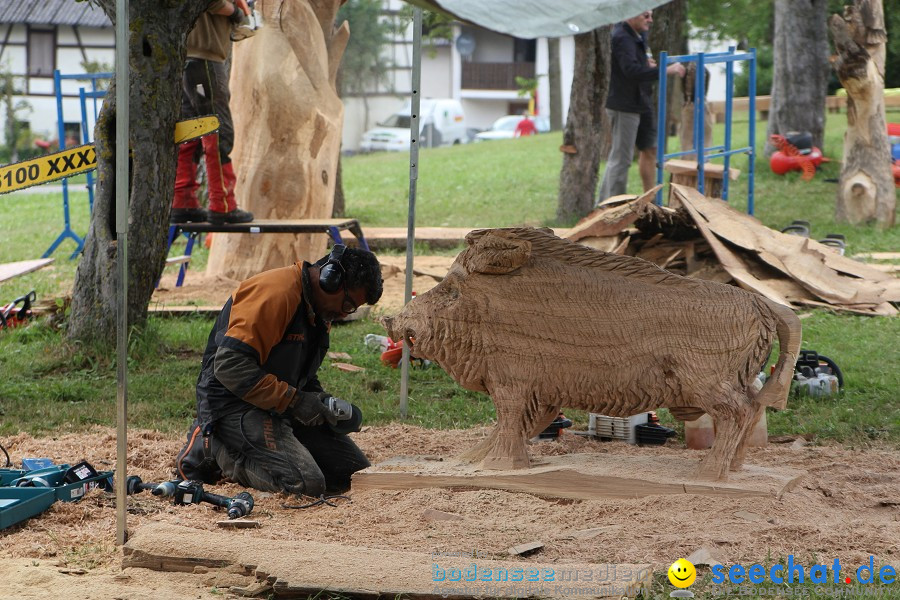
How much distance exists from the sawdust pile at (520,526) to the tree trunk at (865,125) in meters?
7.41

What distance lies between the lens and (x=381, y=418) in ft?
19.1

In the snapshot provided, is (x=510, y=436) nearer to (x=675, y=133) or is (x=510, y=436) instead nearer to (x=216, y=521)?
(x=216, y=521)

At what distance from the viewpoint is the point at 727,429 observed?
13.9 feet

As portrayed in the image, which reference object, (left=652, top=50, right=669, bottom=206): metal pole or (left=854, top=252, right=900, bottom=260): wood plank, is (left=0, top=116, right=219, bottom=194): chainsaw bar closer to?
(left=652, top=50, right=669, bottom=206): metal pole

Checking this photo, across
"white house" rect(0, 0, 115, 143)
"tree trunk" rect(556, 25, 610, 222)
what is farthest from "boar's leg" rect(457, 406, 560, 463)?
"white house" rect(0, 0, 115, 143)

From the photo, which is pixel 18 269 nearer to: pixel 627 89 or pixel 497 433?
pixel 497 433

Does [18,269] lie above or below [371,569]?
above

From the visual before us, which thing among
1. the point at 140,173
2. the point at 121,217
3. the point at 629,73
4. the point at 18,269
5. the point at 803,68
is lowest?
the point at 18,269

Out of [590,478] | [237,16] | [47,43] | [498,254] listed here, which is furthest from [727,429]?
[47,43]

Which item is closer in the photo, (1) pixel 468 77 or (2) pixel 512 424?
(2) pixel 512 424

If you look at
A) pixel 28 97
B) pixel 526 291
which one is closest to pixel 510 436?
pixel 526 291

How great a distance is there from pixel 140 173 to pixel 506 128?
30713 millimetres

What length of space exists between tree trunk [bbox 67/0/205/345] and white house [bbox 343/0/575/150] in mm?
34709

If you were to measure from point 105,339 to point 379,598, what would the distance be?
13.0 feet
